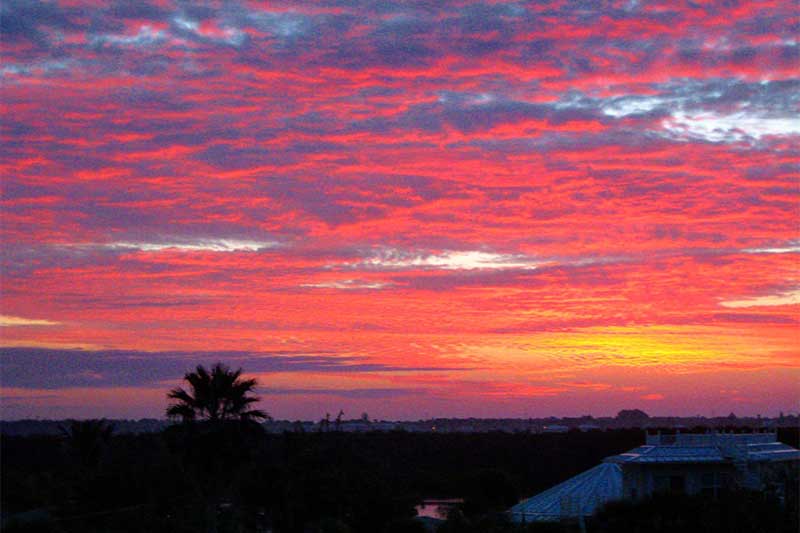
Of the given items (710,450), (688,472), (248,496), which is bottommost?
(248,496)

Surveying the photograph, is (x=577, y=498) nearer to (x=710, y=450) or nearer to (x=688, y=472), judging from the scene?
(x=688, y=472)

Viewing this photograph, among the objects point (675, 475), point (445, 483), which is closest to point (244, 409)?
point (675, 475)

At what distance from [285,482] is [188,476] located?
7261 millimetres

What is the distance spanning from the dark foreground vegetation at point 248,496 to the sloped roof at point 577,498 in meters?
1.58

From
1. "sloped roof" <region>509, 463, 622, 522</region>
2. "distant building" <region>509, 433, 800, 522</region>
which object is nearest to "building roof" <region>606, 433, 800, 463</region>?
"distant building" <region>509, 433, 800, 522</region>

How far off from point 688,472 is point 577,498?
415 cm

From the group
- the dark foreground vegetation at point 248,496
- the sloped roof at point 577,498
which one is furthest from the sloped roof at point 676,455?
the dark foreground vegetation at point 248,496

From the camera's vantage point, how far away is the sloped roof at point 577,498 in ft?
121

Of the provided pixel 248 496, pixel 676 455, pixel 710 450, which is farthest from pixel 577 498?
pixel 248 496

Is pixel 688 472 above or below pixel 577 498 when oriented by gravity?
Result: above

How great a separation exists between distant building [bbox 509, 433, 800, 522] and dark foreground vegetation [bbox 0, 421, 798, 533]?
8.10ft

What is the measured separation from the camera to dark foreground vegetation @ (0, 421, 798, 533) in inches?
1002

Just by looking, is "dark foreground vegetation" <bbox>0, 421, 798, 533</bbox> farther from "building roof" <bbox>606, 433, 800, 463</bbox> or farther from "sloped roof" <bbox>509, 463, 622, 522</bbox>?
"building roof" <bbox>606, 433, 800, 463</bbox>

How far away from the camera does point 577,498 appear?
39.1m
